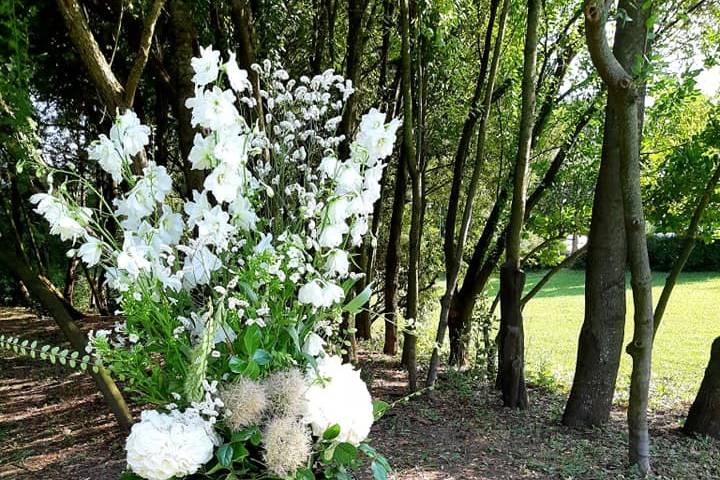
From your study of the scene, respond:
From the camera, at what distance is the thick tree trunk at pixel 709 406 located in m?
3.89

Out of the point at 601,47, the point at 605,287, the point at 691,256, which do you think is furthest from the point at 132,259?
the point at 691,256

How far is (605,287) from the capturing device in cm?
382

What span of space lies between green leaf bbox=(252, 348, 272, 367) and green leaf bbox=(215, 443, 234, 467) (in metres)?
0.18

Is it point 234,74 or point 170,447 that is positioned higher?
point 234,74

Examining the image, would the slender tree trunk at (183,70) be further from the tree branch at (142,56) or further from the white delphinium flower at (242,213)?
the white delphinium flower at (242,213)

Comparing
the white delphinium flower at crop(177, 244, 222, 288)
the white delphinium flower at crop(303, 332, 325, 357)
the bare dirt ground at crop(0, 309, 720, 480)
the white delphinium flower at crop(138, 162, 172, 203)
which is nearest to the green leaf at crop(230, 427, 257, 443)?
the white delphinium flower at crop(303, 332, 325, 357)

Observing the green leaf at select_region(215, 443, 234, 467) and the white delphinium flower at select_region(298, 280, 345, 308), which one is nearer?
the green leaf at select_region(215, 443, 234, 467)

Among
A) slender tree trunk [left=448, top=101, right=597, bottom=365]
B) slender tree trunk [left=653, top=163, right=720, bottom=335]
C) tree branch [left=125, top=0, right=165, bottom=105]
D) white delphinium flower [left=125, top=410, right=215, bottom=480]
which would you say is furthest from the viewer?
slender tree trunk [left=448, top=101, right=597, bottom=365]

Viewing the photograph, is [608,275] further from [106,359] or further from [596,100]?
[106,359]

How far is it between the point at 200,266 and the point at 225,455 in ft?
1.37

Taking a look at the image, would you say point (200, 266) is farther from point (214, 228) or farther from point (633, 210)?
point (633, 210)

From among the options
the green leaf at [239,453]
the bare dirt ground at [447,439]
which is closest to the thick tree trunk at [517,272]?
the bare dirt ground at [447,439]

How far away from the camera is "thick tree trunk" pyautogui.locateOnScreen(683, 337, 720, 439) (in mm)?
3895

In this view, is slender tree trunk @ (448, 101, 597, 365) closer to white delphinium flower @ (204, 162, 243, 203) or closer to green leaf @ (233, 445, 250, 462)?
white delphinium flower @ (204, 162, 243, 203)
